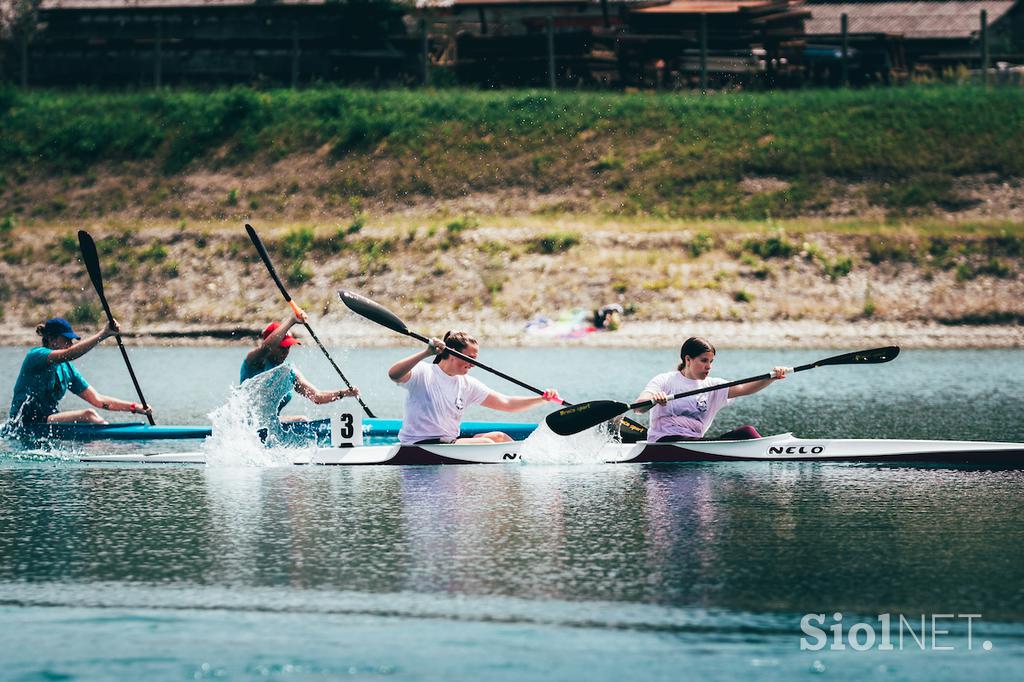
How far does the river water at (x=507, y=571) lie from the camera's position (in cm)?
802

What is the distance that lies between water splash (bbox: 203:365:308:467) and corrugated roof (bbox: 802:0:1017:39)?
40.1m

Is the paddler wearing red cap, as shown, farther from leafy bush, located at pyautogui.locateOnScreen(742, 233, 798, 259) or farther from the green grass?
the green grass

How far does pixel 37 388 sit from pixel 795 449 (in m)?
8.24

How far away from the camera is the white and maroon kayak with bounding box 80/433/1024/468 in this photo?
46.3ft

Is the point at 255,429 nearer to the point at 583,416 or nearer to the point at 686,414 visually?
the point at 583,416

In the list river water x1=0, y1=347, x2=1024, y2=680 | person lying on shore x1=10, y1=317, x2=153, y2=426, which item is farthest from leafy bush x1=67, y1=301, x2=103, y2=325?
river water x1=0, y1=347, x2=1024, y2=680

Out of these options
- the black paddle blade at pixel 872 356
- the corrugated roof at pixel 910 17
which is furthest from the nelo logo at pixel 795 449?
the corrugated roof at pixel 910 17

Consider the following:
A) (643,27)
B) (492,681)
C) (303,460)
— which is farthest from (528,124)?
(492,681)

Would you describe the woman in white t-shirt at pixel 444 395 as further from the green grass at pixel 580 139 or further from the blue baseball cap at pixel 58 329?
the green grass at pixel 580 139

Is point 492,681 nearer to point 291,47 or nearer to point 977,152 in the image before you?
point 977,152

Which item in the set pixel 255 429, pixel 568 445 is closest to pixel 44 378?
pixel 255 429

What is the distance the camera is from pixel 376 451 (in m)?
14.6

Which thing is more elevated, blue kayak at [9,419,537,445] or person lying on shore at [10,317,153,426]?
person lying on shore at [10,317,153,426]

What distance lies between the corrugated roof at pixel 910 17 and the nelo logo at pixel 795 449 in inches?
1545
